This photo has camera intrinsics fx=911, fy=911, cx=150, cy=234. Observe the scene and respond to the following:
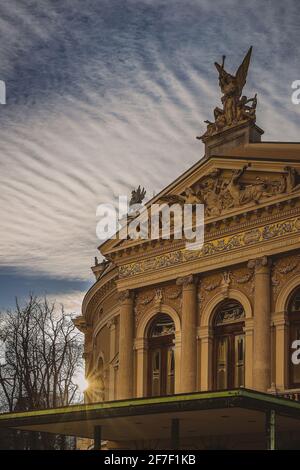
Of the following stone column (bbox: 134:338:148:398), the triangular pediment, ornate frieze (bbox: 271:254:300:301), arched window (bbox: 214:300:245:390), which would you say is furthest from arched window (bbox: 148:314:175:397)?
ornate frieze (bbox: 271:254:300:301)

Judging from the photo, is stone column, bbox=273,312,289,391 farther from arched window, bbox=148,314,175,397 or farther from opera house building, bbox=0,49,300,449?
arched window, bbox=148,314,175,397

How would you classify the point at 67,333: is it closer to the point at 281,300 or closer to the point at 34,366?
the point at 34,366

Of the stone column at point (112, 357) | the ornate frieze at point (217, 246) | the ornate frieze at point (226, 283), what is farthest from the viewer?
the stone column at point (112, 357)

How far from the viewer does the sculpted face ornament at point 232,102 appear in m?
32.4

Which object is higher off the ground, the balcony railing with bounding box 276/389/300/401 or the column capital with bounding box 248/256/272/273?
the column capital with bounding box 248/256/272/273

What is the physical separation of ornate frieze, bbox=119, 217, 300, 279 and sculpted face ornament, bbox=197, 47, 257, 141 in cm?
463

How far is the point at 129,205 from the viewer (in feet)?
119

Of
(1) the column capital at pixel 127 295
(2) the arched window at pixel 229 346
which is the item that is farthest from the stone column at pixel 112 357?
(2) the arched window at pixel 229 346

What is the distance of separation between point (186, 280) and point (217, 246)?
5.68ft

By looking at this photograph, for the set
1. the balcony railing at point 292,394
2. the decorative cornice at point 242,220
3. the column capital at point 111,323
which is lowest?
the balcony railing at point 292,394

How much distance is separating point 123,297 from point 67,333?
20.5 metres

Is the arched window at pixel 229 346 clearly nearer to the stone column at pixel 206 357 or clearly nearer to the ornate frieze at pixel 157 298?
the stone column at pixel 206 357

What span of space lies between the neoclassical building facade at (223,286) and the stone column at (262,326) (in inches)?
1.3

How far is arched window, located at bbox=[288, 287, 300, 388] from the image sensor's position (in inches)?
1094
